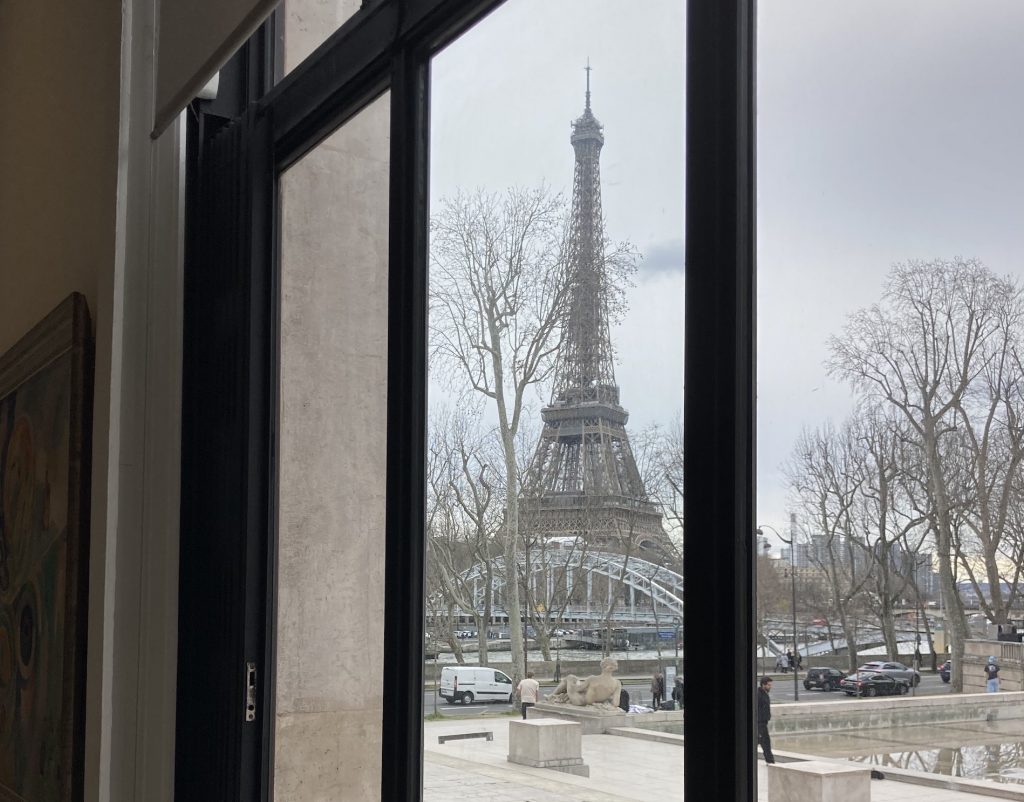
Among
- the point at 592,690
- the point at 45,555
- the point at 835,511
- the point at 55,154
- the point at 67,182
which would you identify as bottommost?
the point at 592,690

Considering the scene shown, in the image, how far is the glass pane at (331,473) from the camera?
2.07 meters

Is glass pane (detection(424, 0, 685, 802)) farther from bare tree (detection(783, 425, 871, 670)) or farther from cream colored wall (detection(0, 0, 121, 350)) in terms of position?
cream colored wall (detection(0, 0, 121, 350))

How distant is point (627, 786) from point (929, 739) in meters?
0.44

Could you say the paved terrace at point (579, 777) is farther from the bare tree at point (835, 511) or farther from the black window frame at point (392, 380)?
the bare tree at point (835, 511)

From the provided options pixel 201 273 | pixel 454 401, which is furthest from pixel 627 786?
pixel 201 273

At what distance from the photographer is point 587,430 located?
141 cm

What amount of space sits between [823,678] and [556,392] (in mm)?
581

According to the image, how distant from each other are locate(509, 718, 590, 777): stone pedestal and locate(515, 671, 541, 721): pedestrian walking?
22 millimetres

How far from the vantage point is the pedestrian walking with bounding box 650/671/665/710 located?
1224 mm

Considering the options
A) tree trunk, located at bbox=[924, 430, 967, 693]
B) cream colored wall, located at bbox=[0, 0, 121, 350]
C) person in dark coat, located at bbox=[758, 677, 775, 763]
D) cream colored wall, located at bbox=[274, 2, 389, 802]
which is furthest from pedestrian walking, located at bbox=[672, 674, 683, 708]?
cream colored wall, located at bbox=[0, 0, 121, 350]

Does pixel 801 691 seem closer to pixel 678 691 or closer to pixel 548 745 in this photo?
pixel 678 691

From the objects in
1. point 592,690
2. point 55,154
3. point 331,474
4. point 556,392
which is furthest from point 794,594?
point 55,154

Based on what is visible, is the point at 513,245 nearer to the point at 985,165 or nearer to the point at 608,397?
the point at 608,397

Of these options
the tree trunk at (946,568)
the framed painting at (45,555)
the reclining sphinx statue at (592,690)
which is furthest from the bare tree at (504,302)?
the framed painting at (45,555)
